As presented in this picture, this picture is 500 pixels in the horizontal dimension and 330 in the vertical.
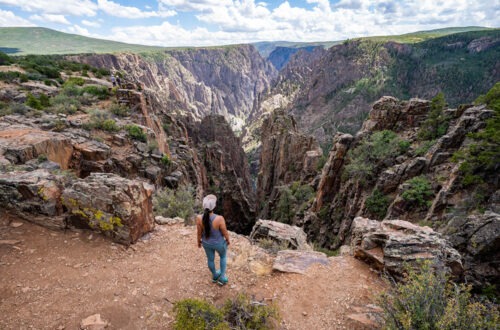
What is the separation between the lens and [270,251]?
8.12 meters

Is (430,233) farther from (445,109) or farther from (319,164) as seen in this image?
(319,164)

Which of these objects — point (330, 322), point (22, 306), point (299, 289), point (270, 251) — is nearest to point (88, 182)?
point (22, 306)

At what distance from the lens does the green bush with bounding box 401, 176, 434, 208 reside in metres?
14.9

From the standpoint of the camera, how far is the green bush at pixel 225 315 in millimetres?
4219

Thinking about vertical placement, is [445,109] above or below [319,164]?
above

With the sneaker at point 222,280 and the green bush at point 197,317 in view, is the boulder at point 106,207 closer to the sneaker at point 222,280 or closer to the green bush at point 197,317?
the sneaker at point 222,280

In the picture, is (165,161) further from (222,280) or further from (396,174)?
(396,174)

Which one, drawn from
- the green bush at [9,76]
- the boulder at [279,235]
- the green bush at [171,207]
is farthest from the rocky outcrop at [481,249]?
the green bush at [9,76]

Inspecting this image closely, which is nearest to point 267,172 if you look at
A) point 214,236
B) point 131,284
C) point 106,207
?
point 106,207

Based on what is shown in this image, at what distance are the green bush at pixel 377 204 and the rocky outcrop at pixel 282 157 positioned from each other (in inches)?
670

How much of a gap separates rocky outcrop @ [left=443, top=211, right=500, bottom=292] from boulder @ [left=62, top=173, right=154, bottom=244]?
343 inches

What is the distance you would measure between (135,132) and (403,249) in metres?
16.4

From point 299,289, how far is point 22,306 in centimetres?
557

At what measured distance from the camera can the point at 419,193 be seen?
49.6 ft
